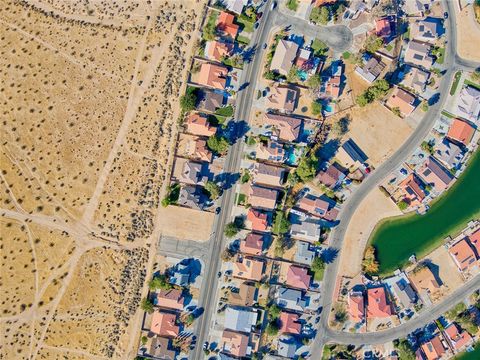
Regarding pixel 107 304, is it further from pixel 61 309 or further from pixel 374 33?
pixel 374 33

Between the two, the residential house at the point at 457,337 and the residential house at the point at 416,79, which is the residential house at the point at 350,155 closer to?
the residential house at the point at 416,79

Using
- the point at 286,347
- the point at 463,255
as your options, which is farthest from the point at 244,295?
the point at 463,255

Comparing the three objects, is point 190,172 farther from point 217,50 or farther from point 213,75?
point 217,50

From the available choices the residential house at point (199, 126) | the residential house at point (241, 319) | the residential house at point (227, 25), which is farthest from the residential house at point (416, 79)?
the residential house at point (241, 319)

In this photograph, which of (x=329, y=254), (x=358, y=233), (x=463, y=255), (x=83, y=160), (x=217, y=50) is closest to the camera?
(x=217, y=50)

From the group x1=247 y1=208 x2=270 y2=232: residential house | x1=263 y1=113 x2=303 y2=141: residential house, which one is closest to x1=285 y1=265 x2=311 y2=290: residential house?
x1=247 y1=208 x2=270 y2=232: residential house

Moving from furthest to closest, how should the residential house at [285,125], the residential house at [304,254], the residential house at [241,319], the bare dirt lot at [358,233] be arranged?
the bare dirt lot at [358,233] → the residential house at [304,254] → the residential house at [285,125] → the residential house at [241,319]

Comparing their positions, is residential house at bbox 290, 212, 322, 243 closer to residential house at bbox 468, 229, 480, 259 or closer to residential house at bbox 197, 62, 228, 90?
residential house at bbox 197, 62, 228, 90
